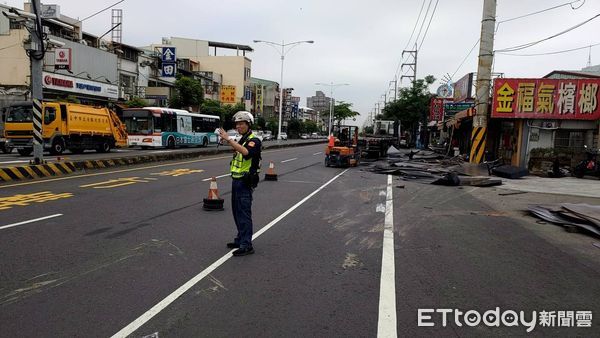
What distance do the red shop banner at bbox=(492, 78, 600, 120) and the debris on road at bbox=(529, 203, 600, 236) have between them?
39.9 ft

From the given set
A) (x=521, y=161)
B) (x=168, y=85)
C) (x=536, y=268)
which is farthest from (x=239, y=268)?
(x=168, y=85)

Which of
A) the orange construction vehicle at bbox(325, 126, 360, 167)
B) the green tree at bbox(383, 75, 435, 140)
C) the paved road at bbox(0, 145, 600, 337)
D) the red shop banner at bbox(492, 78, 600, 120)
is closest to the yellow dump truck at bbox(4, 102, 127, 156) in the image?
the orange construction vehicle at bbox(325, 126, 360, 167)

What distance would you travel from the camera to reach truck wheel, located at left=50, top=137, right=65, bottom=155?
24219mm

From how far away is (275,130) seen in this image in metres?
91.2

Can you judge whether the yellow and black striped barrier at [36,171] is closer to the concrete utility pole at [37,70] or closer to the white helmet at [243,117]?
the concrete utility pole at [37,70]

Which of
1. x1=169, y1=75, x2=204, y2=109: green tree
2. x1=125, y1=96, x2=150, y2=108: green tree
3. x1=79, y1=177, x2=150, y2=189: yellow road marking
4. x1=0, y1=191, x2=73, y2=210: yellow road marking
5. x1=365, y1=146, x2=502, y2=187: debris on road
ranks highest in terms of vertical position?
x1=169, y1=75, x2=204, y2=109: green tree

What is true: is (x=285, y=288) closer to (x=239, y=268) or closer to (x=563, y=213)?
(x=239, y=268)

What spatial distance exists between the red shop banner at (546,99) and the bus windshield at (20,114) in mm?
23407

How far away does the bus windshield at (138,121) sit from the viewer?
32513 mm

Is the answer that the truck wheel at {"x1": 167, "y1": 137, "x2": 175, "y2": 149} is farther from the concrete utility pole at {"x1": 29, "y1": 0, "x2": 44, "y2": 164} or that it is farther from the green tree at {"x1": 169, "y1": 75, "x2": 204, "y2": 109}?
the concrete utility pole at {"x1": 29, "y1": 0, "x2": 44, "y2": 164}

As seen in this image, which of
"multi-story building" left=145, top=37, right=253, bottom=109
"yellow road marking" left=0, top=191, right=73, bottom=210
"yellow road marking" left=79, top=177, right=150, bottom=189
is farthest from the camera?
"multi-story building" left=145, top=37, right=253, bottom=109

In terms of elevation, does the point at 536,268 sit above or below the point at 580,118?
below

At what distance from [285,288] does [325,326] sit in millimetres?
1033

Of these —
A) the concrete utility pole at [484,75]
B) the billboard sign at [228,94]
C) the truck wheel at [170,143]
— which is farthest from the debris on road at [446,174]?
the billboard sign at [228,94]
